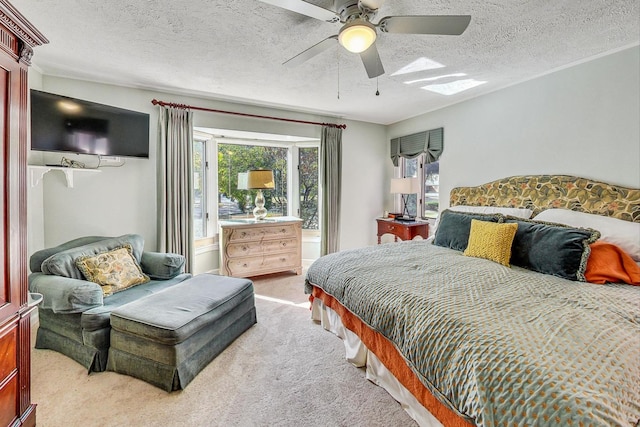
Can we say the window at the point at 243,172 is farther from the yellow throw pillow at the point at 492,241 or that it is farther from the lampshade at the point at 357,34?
the yellow throw pillow at the point at 492,241

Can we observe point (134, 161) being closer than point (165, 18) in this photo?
No

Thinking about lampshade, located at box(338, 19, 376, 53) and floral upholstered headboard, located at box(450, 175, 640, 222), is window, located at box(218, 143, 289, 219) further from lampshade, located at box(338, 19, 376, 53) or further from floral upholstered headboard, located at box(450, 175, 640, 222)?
lampshade, located at box(338, 19, 376, 53)

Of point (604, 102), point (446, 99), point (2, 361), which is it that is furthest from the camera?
point (446, 99)

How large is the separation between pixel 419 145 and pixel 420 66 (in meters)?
1.73

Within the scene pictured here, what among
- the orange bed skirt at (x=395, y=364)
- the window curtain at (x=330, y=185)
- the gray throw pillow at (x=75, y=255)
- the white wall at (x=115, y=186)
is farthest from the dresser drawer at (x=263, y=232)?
the orange bed skirt at (x=395, y=364)

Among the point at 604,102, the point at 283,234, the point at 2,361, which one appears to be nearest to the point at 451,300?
the point at 2,361

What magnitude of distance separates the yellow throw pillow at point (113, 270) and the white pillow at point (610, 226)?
373cm

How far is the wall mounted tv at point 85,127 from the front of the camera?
97.7 inches

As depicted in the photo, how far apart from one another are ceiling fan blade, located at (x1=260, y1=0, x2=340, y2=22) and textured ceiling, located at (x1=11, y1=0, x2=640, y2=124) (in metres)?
0.17

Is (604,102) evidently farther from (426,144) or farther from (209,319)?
(209,319)

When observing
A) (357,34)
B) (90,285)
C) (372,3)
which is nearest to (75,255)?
(90,285)

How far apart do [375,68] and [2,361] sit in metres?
2.64

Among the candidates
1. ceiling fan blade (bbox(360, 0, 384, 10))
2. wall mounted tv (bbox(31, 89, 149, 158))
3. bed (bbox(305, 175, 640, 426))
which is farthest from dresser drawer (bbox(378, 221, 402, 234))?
wall mounted tv (bbox(31, 89, 149, 158))

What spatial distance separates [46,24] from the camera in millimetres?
2055
